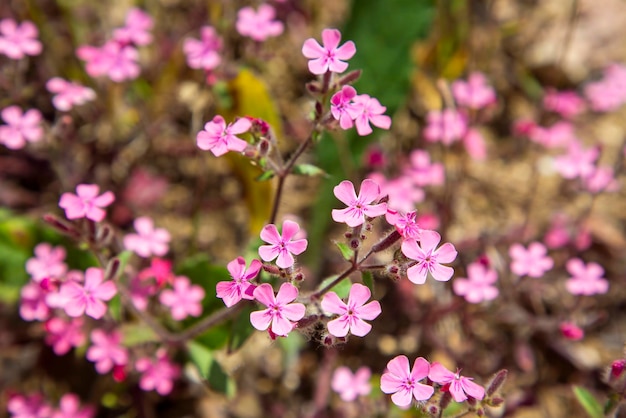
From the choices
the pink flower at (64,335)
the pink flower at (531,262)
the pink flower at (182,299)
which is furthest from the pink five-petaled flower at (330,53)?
the pink flower at (64,335)

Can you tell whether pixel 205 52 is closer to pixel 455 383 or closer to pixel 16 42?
pixel 16 42

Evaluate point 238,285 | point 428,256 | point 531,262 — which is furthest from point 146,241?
point 531,262

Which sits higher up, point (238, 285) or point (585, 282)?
point (238, 285)

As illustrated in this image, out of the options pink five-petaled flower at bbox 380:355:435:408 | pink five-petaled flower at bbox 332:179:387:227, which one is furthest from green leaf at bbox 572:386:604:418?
pink five-petaled flower at bbox 332:179:387:227

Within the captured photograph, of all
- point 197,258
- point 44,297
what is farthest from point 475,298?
point 44,297

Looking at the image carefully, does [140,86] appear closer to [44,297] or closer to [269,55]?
[269,55]

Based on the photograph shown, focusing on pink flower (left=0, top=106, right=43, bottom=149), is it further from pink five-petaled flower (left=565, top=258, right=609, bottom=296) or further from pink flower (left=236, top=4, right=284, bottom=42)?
pink five-petaled flower (left=565, top=258, right=609, bottom=296)
